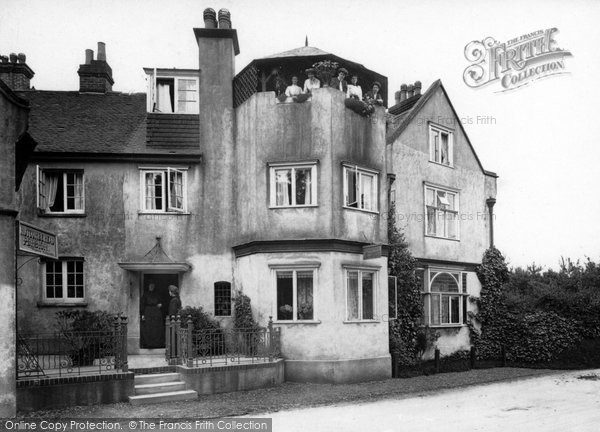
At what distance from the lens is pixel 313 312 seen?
18.3 m

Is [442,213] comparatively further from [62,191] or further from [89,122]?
[62,191]

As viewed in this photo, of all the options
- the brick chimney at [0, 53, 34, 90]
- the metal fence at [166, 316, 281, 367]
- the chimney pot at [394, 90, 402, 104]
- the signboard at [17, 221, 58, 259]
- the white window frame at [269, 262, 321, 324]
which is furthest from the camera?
the chimney pot at [394, 90, 402, 104]

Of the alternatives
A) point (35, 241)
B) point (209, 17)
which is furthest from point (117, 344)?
point (209, 17)

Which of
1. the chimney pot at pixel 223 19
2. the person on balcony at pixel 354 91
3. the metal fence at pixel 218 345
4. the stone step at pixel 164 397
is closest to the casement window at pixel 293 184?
the person on balcony at pixel 354 91

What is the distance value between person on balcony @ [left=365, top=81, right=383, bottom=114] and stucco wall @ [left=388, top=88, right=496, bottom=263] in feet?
8.84

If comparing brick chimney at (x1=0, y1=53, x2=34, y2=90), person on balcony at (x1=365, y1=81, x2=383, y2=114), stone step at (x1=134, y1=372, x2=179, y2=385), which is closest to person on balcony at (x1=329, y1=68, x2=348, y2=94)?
person on balcony at (x1=365, y1=81, x2=383, y2=114)

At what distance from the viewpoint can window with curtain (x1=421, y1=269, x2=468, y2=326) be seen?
76.7ft

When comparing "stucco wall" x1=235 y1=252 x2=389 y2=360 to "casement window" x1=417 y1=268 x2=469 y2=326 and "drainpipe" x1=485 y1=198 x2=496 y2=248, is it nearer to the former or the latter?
"casement window" x1=417 y1=268 x2=469 y2=326

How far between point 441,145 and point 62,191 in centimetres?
1434

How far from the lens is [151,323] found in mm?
19625

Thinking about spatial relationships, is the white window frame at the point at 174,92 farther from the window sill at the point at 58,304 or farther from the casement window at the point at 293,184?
the window sill at the point at 58,304

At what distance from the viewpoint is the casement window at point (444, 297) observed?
23.4m

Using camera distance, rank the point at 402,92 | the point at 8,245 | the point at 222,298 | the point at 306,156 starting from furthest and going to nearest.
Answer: the point at 402,92 < the point at 222,298 < the point at 306,156 < the point at 8,245

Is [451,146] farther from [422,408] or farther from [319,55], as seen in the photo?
[422,408]
